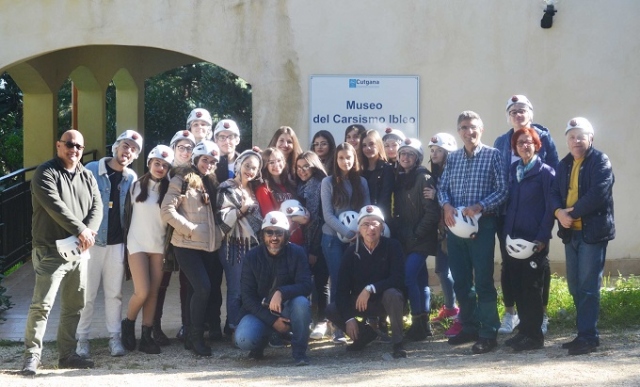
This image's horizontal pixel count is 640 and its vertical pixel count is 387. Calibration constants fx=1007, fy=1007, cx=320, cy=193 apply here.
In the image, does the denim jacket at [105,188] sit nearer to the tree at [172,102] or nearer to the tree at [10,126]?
the tree at [10,126]

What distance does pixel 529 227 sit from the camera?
7836 millimetres

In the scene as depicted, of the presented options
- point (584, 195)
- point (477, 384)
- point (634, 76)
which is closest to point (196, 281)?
point (477, 384)

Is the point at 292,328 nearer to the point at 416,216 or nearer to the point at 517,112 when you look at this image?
the point at 416,216

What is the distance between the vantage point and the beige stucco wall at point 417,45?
34.9 feet

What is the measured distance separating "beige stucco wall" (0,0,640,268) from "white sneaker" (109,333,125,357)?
3349mm

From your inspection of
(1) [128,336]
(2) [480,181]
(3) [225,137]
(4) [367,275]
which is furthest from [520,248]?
(1) [128,336]

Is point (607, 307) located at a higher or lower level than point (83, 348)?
higher

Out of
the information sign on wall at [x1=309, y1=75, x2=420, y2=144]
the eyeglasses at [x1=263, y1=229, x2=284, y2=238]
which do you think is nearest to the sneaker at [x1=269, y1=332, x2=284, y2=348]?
the eyeglasses at [x1=263, y1=229, x2=284, y2=238]

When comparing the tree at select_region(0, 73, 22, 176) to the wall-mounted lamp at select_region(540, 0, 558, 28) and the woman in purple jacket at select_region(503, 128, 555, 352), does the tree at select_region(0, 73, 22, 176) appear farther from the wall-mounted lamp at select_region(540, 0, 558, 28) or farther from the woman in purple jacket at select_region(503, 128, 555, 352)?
the woman in purple jacket at select_region(503, 128, 555, 352)

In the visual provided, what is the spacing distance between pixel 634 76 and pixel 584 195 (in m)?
3.59

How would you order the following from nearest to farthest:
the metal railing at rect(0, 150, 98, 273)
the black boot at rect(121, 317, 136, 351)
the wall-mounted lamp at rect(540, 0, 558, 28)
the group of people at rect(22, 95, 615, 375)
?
the group of people at rect(22, 95, 615, 375) → the black boot at rect(121, 317, 136, 351) → the wall-mounted lamp at rect(540, 0, 558, 28) → the metal railing at rect(0, 150, 98, 273)

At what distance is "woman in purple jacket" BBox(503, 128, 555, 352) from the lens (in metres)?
7.81

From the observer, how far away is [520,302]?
316 inches

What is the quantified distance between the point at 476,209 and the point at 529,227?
43 centimetres
